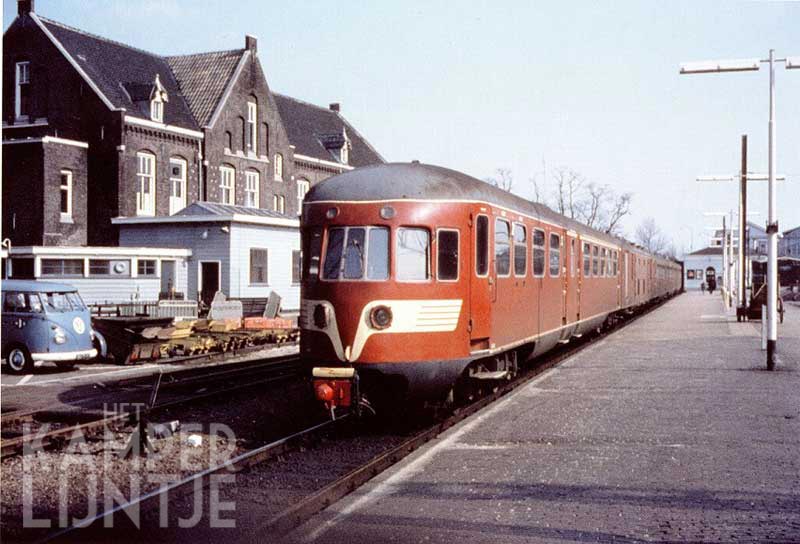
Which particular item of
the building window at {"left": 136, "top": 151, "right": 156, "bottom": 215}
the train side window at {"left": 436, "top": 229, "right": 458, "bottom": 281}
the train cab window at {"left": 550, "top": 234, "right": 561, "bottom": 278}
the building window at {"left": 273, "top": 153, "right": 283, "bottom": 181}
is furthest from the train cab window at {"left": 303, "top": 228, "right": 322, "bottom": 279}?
the building window at {"left": 273, "top": 153, "right": 283, "bottom": 181}

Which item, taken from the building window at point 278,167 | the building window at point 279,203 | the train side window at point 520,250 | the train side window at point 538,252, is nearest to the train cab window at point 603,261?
the train side window at point 538,252

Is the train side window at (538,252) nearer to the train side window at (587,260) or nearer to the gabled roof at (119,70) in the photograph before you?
the train side window at (587,260)

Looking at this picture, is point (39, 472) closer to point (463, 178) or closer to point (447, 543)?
point (447, 543)

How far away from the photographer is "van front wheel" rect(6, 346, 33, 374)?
58.3ft

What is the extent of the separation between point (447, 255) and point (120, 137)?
3030 centimetres

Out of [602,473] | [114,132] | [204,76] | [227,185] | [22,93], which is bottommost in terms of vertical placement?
[602,473]

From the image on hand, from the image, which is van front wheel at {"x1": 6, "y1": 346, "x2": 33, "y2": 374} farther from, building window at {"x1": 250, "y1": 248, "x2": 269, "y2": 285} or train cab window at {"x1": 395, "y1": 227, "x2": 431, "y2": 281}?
building window at {"x1": 250, "y1": 248, "x2": 269, "y2": 285}

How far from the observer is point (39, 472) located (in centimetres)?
906

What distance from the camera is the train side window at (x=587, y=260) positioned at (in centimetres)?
2006

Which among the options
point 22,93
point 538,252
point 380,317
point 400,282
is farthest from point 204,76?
point 380,317

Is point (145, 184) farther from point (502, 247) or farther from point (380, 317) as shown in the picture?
point (380, 317)

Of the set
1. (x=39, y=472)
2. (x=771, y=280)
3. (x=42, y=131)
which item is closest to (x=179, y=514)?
(x=39, y=472)

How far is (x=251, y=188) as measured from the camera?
4619 centimetres

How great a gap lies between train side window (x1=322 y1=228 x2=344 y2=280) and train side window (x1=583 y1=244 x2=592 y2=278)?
406 inches
